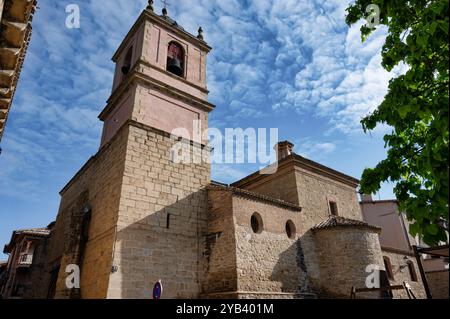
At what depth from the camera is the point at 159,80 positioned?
12.4 m

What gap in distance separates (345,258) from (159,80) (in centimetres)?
1043

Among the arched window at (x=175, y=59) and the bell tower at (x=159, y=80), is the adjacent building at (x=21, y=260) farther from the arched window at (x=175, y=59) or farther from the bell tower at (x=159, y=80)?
the arched window at (x=175, y=59)

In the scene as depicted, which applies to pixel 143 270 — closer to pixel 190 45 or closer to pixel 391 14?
pixel 391 14

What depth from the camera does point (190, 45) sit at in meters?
14.6

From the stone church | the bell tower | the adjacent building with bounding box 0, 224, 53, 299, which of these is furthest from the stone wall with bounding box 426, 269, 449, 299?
the adjacent building with bounding box 0, 224, 53, 299

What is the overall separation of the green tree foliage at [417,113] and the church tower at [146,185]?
7069mm

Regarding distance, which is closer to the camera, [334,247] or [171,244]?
[171,244]

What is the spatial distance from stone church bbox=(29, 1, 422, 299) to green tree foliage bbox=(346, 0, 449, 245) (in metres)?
6.46

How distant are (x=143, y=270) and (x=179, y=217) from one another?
7.14 ft

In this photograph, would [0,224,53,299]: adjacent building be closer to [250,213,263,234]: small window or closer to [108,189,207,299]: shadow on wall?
[108,189,207,299]: shadow on wall

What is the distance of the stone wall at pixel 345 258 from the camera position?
11.9m

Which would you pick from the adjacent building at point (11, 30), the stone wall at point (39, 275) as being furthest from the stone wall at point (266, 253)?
the stone wall at point (39, 275)

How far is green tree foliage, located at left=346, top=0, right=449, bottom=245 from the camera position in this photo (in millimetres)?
3248
